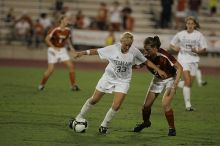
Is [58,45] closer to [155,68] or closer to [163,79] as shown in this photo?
[163,79]

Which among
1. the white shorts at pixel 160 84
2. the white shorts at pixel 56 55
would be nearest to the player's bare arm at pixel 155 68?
the white shorts at pixel 160 84

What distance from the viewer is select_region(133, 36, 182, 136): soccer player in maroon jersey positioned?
1121cm

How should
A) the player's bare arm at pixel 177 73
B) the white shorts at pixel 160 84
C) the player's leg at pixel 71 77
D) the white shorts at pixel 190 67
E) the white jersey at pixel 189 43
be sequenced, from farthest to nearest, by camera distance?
the player's leg at pixel 71 77 < the white jersey at pixel 189 43 < the white shorts at pixel 190 67 < the white shorts at pixel 160 84 < the player's bare arm at pixel 177 73

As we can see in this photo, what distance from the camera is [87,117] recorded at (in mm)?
13414

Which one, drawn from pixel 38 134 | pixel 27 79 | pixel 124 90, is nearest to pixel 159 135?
pixel 124 90

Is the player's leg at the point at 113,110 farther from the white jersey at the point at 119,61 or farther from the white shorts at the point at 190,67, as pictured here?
the white shorts at the point at 190,67

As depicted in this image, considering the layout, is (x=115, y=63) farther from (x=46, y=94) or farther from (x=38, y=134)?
(x=46, y=94)

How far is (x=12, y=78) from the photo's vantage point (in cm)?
2164

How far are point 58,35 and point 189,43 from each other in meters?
4.63

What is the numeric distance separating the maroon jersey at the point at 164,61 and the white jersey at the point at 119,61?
25 cm

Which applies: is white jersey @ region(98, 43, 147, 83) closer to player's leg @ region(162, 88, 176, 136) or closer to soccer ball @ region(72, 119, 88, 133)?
player's leg @ region(162, 88, 176, 136)

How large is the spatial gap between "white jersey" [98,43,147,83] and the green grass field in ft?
3.62

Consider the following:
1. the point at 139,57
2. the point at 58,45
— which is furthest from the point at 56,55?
the point at 139,57

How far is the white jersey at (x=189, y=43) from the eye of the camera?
15.4m
